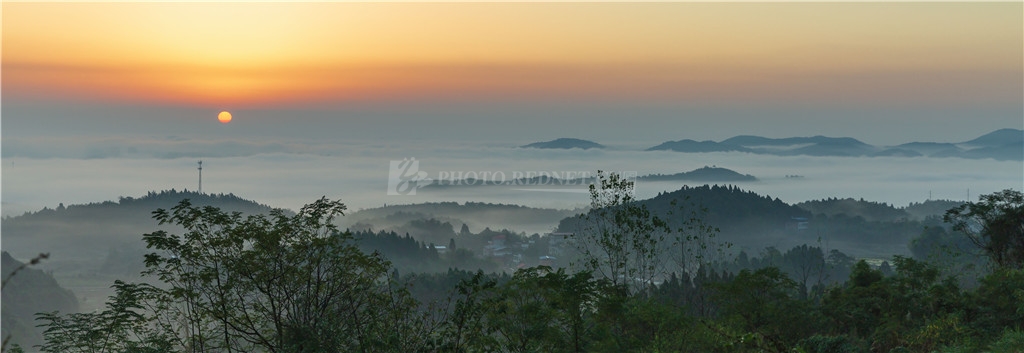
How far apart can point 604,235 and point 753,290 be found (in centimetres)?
402

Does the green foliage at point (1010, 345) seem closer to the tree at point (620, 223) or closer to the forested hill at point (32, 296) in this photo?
the tree at point (620, 223)

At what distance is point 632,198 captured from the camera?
2442 centimetres

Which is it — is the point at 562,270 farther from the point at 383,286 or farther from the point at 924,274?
the point at 924,274

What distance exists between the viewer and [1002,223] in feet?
86.4

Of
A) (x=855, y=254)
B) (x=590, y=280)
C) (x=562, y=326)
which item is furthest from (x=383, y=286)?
(x=855, y=254)

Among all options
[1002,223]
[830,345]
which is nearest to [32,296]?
[1002,223]

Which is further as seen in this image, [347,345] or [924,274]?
[924,274]

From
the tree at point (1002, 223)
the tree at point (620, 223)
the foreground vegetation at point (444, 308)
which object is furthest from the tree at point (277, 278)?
the tree at point (1002, 223)

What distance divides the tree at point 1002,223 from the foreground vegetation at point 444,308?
4079 mm

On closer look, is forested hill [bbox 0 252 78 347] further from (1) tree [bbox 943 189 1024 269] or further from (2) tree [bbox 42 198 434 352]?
(1) tree [bbox 943 189 1024 269]

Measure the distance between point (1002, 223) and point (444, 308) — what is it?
60.6 feet

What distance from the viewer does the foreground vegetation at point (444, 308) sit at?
596 inches

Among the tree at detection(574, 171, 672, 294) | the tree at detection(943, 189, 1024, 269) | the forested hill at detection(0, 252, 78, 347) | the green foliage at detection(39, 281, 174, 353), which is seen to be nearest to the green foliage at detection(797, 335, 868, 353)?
the tree at detection(574, 171, 672, 294)

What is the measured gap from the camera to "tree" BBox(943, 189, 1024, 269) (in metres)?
26.1
